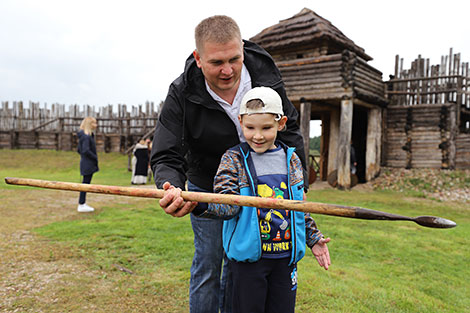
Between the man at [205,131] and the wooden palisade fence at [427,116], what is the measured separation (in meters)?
13.7

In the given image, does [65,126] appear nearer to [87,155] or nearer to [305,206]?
[87,155]

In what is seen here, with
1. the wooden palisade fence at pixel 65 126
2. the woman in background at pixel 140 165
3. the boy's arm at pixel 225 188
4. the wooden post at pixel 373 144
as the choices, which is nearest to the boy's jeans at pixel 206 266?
the boy's arm at pixel 225 188

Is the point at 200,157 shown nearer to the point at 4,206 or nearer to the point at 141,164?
the point at 4,206

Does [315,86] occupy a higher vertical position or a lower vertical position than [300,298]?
higher

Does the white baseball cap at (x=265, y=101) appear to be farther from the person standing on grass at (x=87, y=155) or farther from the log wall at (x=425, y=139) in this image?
the log wall at (x=425, y=139)

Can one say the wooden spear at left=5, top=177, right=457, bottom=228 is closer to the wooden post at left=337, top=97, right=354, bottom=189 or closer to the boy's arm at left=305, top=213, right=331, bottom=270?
the boy's arm at left=305, top=213, right=331, bottom=270

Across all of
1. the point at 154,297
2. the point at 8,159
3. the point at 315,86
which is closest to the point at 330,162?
the point at 315,86

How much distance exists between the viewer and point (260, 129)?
2186mm

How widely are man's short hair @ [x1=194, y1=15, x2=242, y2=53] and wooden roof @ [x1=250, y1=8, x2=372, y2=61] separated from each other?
39.7 ft

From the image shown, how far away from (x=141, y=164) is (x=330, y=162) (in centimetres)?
765

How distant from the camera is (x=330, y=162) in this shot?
1518 cm

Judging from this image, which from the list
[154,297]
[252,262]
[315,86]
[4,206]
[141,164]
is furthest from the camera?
[141,164]

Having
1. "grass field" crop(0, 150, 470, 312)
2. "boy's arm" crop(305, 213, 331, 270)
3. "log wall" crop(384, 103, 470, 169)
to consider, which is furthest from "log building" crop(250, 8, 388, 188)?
"boy's arm" crop(305, 213, 331, 270)

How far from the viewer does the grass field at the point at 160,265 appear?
3.45m
